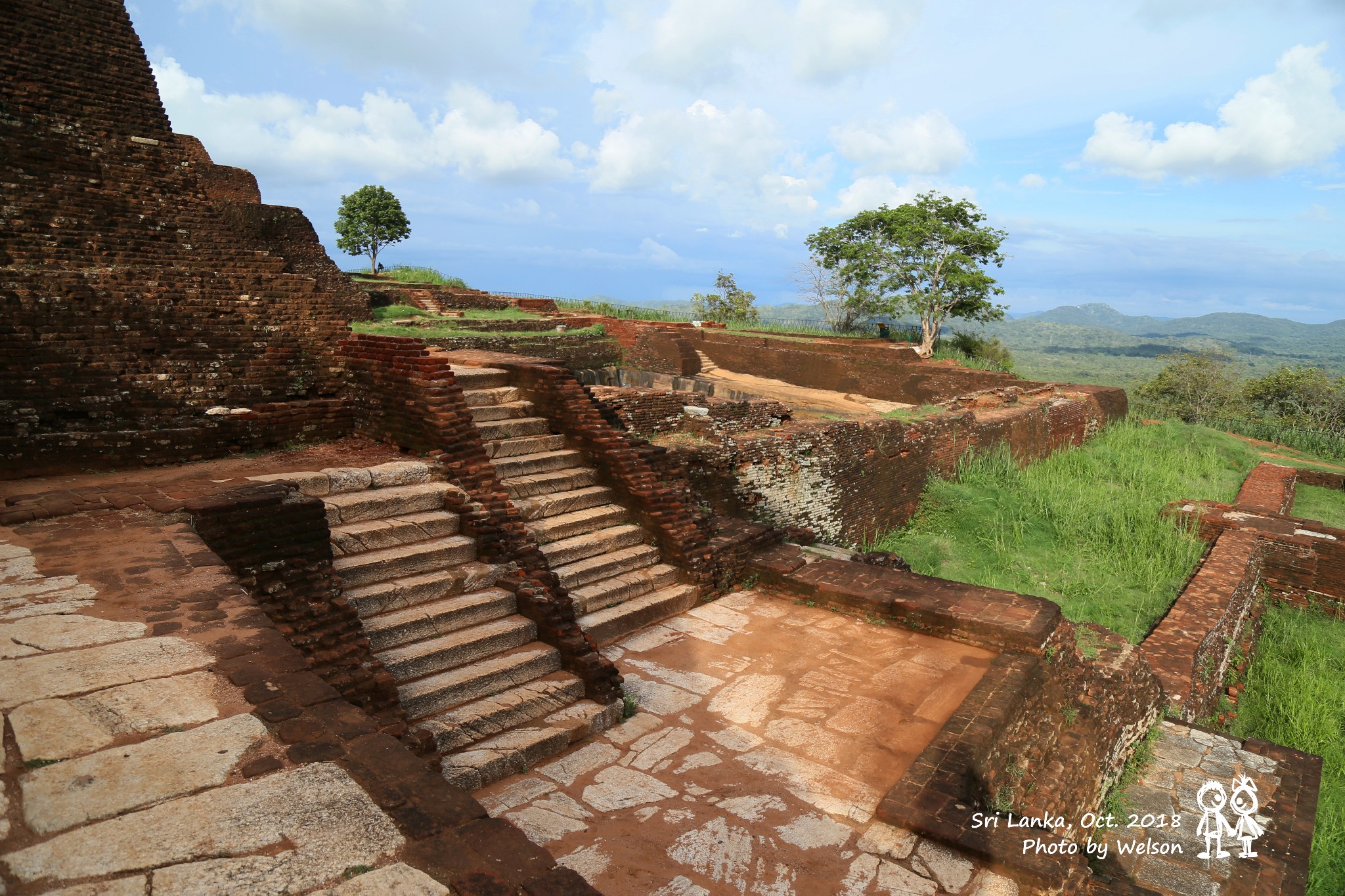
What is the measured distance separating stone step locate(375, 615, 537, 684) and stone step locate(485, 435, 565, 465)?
57.1 inches

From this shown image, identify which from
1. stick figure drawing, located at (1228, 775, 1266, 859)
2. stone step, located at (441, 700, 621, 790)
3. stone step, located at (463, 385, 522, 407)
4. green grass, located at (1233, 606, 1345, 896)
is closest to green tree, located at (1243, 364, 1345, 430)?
green grass, located at (1233, 606, 1345, 896)

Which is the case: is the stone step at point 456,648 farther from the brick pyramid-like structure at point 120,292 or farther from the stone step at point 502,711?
the brick pyramid-like structure at point 120,292

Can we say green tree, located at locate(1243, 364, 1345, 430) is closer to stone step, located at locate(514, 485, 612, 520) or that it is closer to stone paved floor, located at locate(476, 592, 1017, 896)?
stone paved floor, located at locate(476, 592, 1017, 896)

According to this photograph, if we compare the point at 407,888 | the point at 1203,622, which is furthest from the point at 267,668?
the point at 1203,622

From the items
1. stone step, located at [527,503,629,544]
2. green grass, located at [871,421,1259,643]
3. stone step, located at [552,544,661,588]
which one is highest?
stone step, located at [527,503,629,544]

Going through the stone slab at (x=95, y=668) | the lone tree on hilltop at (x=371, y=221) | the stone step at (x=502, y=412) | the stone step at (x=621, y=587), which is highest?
the lone tree on hilltop at (x=371, y=221)

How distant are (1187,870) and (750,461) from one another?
4437 millimetres

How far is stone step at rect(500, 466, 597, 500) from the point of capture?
202 inches

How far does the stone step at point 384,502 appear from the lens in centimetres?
409

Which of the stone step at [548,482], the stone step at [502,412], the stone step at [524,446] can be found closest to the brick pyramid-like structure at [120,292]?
the stone step at [502,412]

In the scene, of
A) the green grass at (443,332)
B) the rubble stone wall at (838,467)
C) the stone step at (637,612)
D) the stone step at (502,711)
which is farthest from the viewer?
the green grass at (443,332)

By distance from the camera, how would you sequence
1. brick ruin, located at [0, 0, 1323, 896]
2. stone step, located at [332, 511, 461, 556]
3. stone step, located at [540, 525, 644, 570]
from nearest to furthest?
brick ruin, located at [0, 0, 1323, 896] → stone step, located at [332, 511, 461, 556] → stone step, located at [540, 525, 644, 570]

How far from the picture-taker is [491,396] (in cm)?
573

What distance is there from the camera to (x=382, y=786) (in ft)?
6.31
